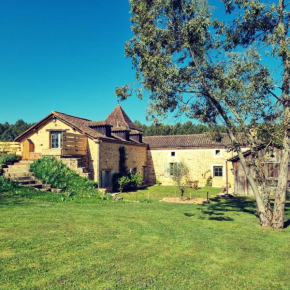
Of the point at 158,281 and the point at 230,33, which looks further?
the point at 230,33

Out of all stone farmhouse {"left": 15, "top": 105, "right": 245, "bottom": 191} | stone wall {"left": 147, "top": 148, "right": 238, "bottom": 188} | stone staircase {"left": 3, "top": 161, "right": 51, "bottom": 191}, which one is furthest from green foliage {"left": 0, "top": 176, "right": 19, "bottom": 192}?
stone wall {"left": 147, "top": 148, "right": 238, "bottom": 188}

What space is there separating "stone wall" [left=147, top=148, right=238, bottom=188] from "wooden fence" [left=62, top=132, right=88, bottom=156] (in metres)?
11.3

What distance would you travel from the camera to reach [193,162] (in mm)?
29672

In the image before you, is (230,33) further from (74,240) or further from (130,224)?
(74,240)

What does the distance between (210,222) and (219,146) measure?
726 inches

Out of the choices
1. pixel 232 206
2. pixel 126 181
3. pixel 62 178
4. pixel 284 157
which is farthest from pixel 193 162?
pixel 284 157

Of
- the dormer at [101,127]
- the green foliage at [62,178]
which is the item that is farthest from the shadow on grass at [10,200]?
the dormer at [101,127]

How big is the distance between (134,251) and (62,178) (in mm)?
12017

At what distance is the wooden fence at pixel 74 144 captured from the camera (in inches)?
803

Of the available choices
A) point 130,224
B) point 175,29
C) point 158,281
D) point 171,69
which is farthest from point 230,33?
point 158,281

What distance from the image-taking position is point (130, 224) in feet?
32.2

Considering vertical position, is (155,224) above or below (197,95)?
below

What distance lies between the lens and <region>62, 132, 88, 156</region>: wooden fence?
66.9ft

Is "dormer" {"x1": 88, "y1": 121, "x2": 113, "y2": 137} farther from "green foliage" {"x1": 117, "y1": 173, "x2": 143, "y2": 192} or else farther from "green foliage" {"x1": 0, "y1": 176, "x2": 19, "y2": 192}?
"green foliage" {"x1": 0, "y1": 176, "x2": 19, "y2": 192}
